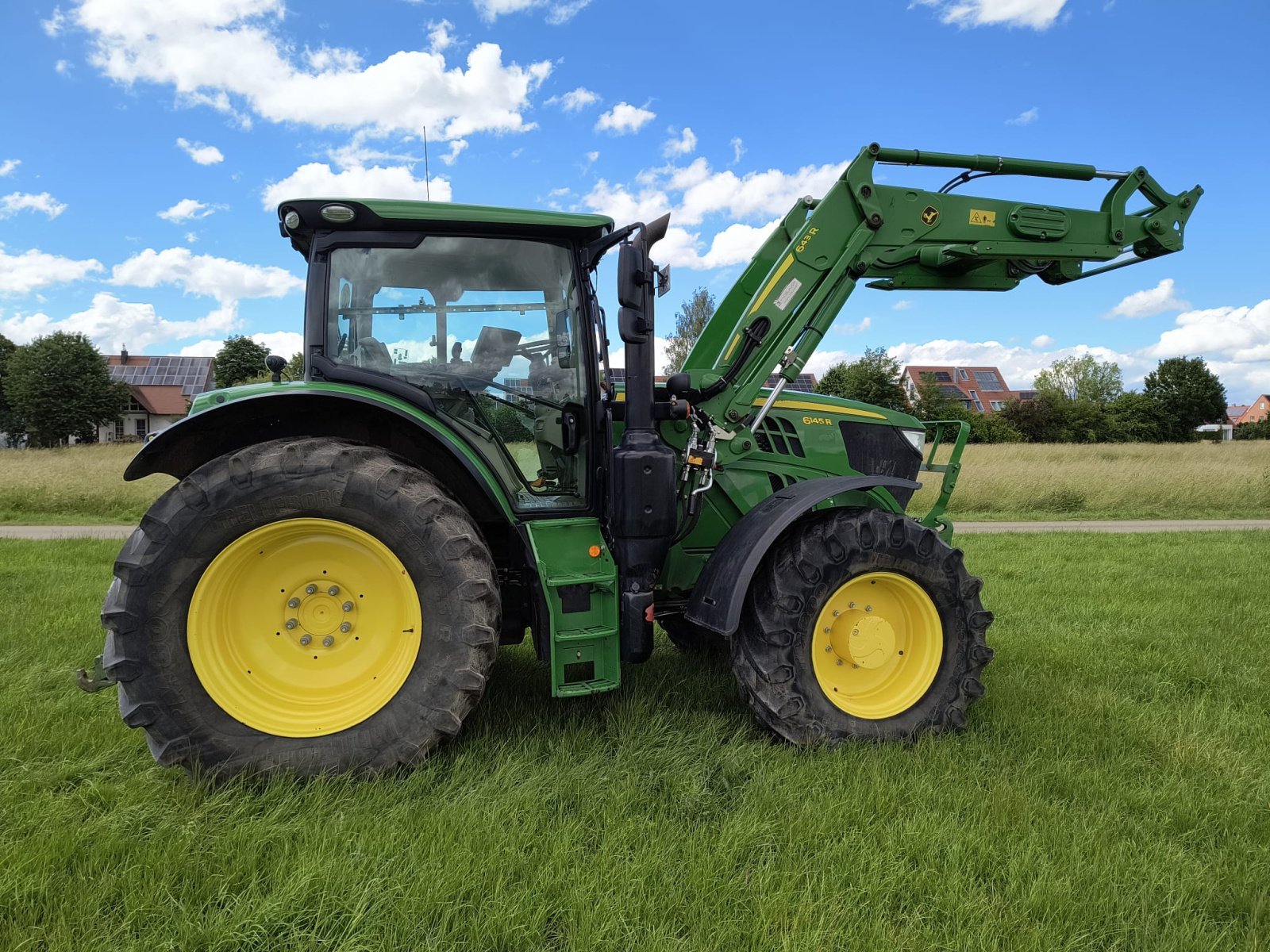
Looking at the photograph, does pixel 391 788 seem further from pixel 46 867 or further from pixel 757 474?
pixel 757 474

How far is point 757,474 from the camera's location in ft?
13.6

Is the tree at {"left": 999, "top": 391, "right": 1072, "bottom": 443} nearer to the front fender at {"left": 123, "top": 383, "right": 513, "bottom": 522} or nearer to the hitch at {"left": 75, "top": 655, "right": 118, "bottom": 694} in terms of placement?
the front fender at {"left": 123, "top": 383, "right": 513, "bottom": 522}

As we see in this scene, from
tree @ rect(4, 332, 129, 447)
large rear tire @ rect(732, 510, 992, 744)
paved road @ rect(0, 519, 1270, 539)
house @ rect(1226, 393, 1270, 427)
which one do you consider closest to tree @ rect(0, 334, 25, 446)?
tree @ rect(4, 332, 129, 447)

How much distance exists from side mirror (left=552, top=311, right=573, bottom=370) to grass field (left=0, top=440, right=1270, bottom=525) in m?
11.0

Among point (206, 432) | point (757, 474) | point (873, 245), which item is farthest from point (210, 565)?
point (873, 245)

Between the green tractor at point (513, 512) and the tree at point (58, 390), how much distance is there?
4560cm

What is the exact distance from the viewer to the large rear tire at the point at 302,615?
2885 millimetres

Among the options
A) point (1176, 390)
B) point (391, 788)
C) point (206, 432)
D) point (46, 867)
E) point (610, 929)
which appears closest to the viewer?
point (610, 929)

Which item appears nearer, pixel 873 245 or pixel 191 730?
pixel 191 730

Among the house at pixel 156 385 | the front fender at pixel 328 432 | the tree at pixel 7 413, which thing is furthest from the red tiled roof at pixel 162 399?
the front fender at pixel 328 432

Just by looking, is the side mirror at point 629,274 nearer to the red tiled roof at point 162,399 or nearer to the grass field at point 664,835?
the grass field at point 664,835

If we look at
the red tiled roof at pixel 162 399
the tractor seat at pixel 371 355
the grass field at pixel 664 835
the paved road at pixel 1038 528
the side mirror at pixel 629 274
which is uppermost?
the red tiled roof at pixel 162 399

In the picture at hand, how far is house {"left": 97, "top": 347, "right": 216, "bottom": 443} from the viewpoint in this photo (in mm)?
49125

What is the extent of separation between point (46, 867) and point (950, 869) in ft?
8.98
